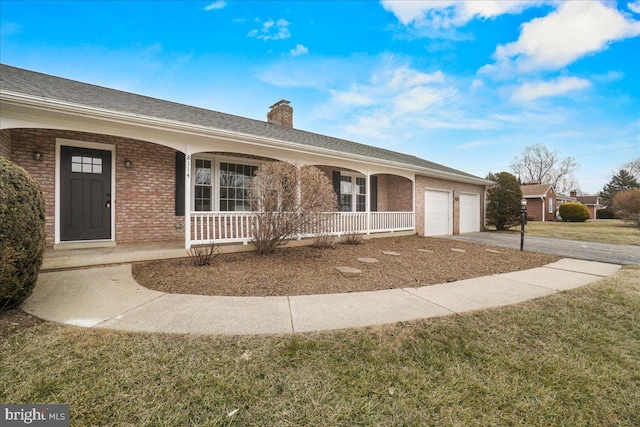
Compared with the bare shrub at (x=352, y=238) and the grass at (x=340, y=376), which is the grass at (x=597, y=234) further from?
the grass at (x=340, y=376)

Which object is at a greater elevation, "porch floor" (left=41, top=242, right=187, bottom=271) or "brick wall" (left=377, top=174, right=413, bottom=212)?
"brick wall" (left=377, top=174, right=413, bottom=212)

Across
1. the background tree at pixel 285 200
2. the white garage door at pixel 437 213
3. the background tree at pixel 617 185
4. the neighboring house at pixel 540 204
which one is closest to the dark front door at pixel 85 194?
the background tree at pixel 285 200

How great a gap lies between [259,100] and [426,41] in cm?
764

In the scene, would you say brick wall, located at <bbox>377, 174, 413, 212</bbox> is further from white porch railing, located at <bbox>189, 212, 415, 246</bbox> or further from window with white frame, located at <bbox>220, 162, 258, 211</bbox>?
window with white frame, located at <bbox>220, 162, 258, 211</bbox>

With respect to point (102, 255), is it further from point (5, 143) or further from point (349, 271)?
point (349, 271)

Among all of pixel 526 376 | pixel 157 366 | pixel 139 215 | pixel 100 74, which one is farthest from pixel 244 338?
pixel 100 74

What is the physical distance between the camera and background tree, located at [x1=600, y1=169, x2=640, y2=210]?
134ft

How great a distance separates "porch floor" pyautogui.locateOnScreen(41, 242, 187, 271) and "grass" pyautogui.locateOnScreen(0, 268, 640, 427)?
2789 millimetres

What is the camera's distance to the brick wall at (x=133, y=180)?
225 inches

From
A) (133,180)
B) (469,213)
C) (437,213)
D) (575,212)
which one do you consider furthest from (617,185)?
(133,180)

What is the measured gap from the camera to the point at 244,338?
2570 millimetres

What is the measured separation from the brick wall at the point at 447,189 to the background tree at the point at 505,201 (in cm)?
61

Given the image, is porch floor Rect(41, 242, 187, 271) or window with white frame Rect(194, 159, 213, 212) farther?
window with white frame Rect(194, 159, 213, 212)

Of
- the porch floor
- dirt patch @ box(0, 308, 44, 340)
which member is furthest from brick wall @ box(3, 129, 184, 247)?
dirt patch @ box(0, 308, 44, 340)
